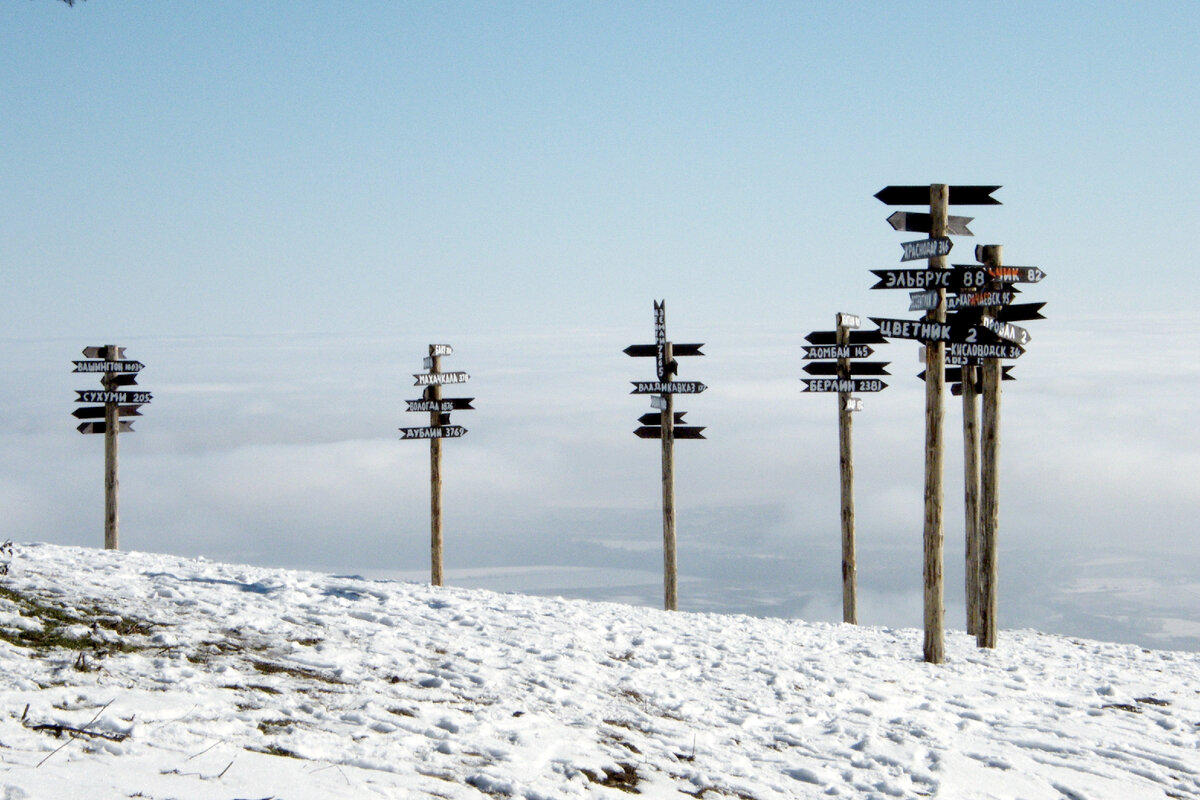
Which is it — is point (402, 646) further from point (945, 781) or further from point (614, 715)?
point (945, 781)

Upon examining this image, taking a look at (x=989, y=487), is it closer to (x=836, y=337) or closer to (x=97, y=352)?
(x=836, y=337)

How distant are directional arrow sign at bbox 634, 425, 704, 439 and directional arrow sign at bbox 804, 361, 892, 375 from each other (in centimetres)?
282

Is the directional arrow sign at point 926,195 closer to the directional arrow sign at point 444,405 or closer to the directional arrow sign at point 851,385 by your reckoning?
the directional arrow sign at point 851,385

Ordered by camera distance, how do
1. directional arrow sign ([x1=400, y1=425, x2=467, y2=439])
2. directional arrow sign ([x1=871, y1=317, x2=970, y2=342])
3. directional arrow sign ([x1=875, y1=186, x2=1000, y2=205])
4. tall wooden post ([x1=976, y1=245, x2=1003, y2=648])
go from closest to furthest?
directional arrow sign ([x1=871, y1=317, x2=970, y2=342]) < directional arrow sign ([x1=875, y1=186, x2=1000, y2=205]) < tall wooden post ([x1=976, y1=245, x2=1003, y2=648]) < directional arrow sign ([x1=400, y1=425, x2=467, y2=439])

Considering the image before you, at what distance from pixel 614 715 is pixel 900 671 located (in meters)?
5.69

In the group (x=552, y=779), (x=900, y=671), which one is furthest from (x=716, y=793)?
(x=900, y=671)

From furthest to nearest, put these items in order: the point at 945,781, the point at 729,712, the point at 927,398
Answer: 1. the point at 927,398
2. the point at 729,712
3. the point at 945,781

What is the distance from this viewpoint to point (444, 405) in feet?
68.9

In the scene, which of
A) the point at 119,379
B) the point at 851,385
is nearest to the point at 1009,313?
the point at 851,385

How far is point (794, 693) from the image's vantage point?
11.2 m

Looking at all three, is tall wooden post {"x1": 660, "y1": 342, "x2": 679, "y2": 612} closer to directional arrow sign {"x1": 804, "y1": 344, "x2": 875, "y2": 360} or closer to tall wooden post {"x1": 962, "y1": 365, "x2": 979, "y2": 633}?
directional arrow sign {"x1": 804, "y1": 344, "x2": 875, "y2": 360}

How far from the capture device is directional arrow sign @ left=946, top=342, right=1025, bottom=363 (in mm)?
14727

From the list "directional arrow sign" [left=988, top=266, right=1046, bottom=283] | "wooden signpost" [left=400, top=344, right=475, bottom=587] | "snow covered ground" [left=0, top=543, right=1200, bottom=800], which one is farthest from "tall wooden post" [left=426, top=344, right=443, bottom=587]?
"directional arrow sign" [left=988, top=266, right=1046, bottom=283]

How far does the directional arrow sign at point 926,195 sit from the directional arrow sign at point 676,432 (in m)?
7.50
